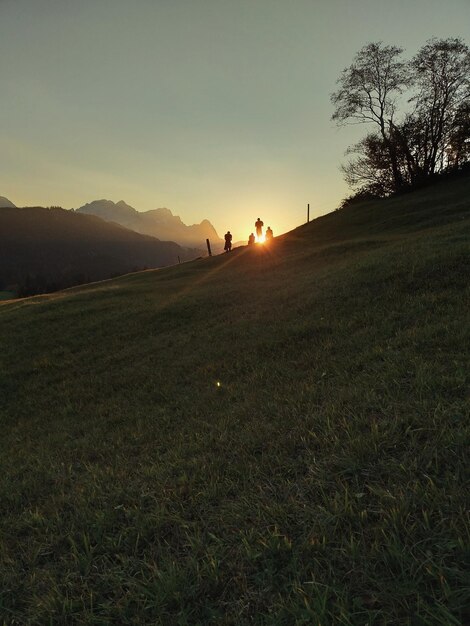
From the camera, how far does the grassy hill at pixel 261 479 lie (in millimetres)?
2410

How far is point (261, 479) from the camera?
3641 millimetres

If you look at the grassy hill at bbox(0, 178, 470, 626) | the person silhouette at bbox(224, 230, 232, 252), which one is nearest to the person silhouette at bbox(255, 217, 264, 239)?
the person silhouette at bbox(224, 230, 232, 252)

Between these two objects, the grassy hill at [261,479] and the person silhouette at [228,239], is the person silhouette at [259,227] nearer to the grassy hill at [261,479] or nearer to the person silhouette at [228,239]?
the person silhouette at [228,239]

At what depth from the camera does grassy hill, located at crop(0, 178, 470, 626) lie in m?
2.41

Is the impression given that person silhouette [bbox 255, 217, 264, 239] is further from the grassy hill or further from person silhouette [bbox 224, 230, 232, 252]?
the grassy hill

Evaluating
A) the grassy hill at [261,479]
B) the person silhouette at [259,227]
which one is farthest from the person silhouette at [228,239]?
the grassy hill at [261,479]

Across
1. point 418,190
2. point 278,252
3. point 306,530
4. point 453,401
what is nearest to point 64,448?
point 306,530

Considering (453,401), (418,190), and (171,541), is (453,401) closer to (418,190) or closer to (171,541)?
(171,541)

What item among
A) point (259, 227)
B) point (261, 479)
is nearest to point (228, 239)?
point (259, 227)

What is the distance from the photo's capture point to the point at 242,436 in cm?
460

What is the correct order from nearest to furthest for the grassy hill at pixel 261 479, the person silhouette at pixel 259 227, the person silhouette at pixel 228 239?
the grassy hill at pixel 261 479, the person silhouette at pixel 259 227, the person silhouette at pixel 228 239

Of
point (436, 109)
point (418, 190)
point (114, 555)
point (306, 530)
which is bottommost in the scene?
point (114, 555)

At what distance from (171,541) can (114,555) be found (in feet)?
1.72

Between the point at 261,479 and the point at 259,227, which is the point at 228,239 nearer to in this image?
the point at 259,227
